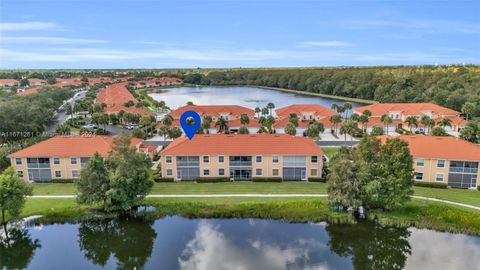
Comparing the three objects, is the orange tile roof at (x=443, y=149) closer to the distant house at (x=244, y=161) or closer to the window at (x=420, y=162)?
→ the window at (x=420, y=162)

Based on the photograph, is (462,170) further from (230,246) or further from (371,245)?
(230,246)

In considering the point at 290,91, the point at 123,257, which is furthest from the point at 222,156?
the point at 290,91

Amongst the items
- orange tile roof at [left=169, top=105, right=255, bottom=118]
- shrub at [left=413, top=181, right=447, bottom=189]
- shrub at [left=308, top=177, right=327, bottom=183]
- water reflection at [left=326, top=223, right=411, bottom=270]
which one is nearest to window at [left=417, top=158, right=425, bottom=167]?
shrub at [left=413, top=181, right=447, bottom=189]

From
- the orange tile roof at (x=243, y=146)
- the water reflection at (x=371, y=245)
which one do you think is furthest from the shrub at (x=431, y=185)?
the water reflection at (x=371, y=245)

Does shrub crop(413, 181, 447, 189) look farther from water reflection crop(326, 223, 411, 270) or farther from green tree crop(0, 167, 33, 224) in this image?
green tree crop(0, 167, 33, 224)

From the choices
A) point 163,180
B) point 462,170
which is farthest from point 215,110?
point 462,170

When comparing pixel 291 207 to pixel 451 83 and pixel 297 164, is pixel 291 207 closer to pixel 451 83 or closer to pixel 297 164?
pixel 297 164
